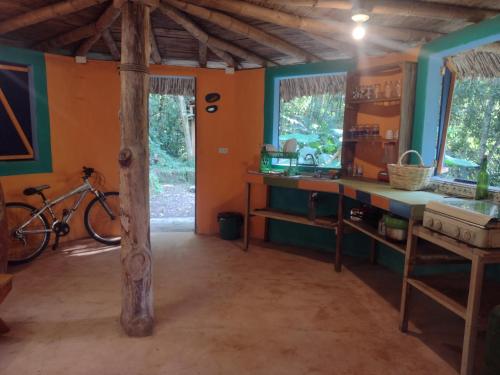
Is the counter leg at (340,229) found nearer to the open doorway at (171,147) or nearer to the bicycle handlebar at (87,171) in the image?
the bicycle handlebar at (87,171)

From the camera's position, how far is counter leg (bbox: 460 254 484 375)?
6.38 ft

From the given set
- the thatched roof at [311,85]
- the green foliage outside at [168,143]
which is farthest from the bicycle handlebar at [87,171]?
the green foliage outside at [168,143]

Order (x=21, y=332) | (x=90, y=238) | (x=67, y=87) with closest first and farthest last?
1. (x=21, y=332)
2. (x=67, y=87)
3. (x=90, y=238)

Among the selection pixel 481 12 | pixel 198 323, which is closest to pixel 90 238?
pixel 198 323

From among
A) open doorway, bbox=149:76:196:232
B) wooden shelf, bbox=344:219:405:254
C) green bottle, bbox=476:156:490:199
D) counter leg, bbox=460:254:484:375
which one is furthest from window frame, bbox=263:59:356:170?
open doorway, bbox=149:76:196:232

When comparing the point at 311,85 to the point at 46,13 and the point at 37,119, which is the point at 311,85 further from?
the point at 37,119

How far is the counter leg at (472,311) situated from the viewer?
1.94 metres

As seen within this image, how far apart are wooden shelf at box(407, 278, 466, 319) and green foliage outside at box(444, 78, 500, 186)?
4.25 ft

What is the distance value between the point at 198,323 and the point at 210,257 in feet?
4.89

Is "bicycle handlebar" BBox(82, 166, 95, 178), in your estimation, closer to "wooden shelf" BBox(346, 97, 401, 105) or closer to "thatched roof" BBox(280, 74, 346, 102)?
"thatched roof" BBox(280, 74, 346, 102)

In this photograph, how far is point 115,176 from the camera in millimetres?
4883

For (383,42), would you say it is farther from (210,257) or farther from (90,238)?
(90,238)

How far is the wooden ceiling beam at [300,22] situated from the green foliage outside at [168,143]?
20.4 ft

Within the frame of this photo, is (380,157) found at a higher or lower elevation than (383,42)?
lower
